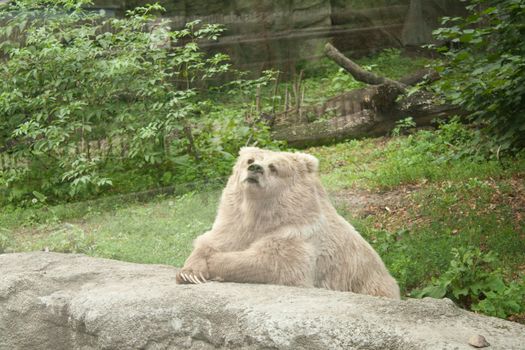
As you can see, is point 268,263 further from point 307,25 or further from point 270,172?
point 307,25

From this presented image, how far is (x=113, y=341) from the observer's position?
3.02m

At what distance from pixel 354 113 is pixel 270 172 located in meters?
1.76

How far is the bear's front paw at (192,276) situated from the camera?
307 centimetres

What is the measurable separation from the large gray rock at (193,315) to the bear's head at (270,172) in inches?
16.6

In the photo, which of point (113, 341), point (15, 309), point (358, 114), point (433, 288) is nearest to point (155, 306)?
point (113, 341)

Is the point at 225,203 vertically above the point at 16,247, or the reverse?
the point at 225,203

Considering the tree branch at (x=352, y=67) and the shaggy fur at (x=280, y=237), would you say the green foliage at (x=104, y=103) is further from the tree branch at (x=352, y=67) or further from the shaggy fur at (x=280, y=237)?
the shaggy fur at (x=280, y=237)

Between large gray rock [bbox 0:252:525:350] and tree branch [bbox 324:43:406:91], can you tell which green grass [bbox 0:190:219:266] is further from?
tree branch [bbox 324:43:406:91]

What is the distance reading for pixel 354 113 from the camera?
471 cm

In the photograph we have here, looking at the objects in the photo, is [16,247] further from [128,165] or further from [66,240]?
[128,165]

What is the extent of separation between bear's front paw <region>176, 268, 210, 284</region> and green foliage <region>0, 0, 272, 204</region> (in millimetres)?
1559

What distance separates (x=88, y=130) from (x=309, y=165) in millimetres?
2242

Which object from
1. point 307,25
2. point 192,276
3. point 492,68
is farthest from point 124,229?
point 492,68

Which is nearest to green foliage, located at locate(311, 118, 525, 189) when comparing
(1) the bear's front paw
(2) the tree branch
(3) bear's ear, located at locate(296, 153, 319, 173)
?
(2) the tree branch
